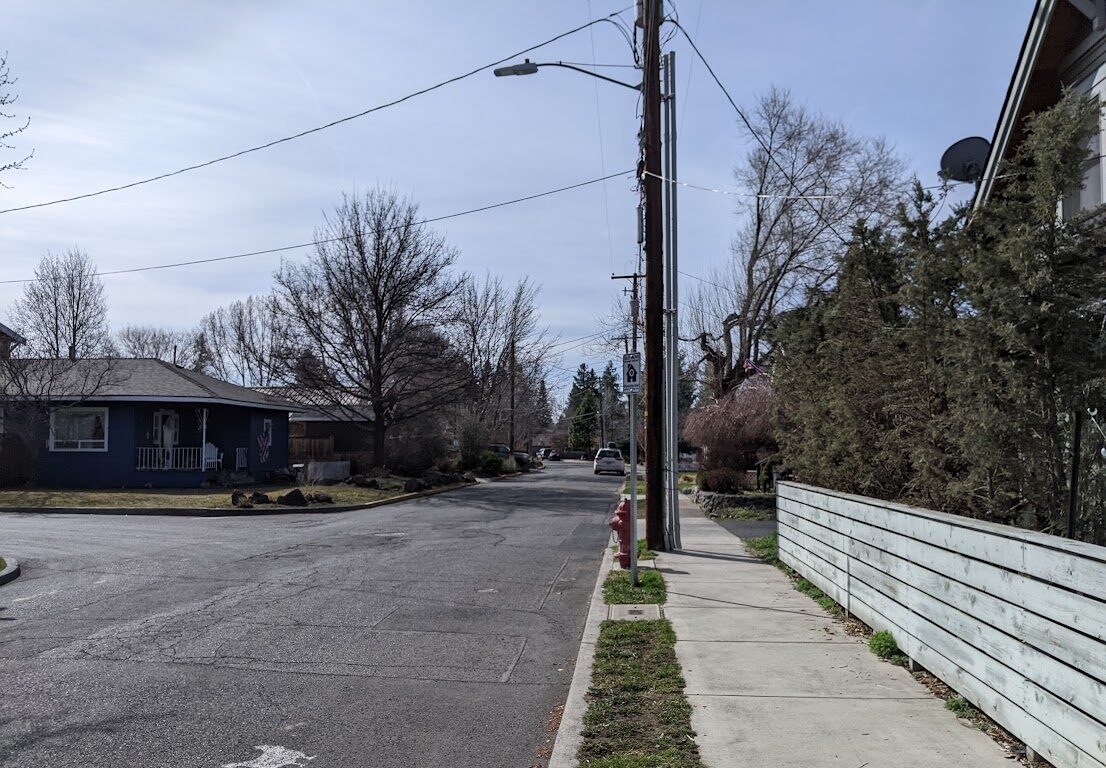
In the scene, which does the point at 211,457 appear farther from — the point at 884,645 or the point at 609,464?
the point at 884,645

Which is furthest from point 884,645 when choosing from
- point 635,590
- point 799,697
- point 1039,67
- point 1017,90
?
point 1039,67

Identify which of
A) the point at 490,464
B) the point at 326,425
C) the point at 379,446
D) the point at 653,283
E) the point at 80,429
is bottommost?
the point at 490,464

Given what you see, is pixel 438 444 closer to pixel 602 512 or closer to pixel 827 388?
pixel 602 512

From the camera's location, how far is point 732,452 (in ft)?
89.0

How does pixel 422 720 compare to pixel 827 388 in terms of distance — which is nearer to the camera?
pixel 422 720

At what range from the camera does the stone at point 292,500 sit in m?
23.6

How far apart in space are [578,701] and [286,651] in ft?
9.46

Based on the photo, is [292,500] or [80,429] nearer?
[292,500]

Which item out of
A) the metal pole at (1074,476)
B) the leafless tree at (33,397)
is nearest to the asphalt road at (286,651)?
the metal pole at (1074,476)

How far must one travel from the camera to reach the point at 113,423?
30188mm

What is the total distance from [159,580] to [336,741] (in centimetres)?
684

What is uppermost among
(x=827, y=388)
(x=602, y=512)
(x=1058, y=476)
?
(x=827, y=388)

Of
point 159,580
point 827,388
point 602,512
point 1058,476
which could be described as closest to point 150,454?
point 602,512

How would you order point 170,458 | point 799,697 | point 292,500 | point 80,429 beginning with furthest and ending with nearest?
point 170,458, point 80,429, point 292,500, point 799,697
